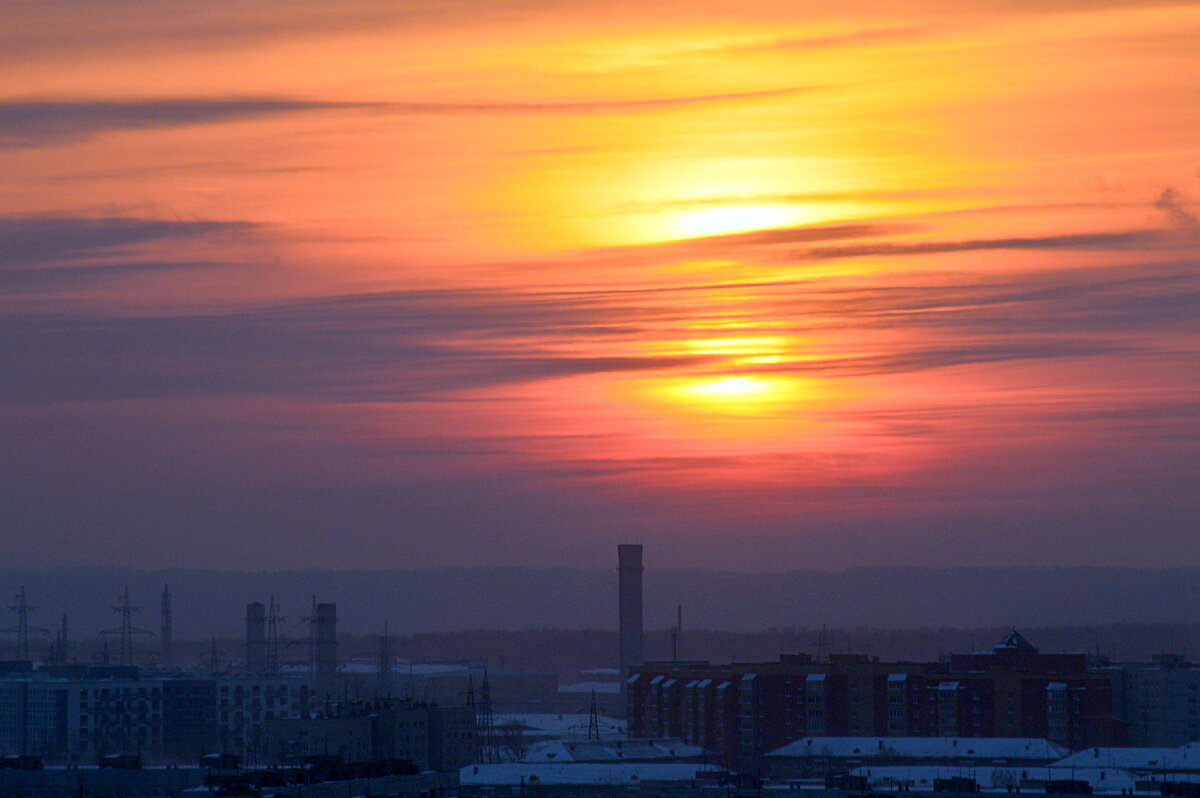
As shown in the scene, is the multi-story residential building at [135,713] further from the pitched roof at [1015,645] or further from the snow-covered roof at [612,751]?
the pitched roof at [1015,645]

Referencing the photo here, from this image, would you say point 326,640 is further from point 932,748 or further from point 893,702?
point 932,748

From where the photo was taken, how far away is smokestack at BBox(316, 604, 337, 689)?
18725 centimetres

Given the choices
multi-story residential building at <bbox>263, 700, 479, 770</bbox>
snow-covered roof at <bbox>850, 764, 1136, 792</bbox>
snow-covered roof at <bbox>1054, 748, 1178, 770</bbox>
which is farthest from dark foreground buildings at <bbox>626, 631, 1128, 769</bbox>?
snow-covered roof at <bbox>1054, 748, 1178, 770</bbox>

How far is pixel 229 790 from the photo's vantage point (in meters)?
57.9

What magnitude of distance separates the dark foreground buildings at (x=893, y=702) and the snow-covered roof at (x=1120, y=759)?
15.5 metres

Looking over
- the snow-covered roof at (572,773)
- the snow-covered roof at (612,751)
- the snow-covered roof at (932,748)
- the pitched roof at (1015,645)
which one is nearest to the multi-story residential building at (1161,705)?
the pitched roof at (1015,645)

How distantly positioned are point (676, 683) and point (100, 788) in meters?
54.0

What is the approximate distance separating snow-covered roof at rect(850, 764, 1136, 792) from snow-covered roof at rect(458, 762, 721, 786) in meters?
7.22

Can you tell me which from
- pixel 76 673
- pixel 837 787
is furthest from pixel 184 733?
pixel 837 787

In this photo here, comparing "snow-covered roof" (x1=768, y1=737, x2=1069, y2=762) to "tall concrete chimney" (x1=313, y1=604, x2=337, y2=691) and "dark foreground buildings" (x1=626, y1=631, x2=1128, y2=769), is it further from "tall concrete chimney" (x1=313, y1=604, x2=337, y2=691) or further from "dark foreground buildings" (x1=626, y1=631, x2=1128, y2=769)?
"tall concrete chimney" (x1=313, y1=604, x2=337, y2=691)

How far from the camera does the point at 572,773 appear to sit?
279ft

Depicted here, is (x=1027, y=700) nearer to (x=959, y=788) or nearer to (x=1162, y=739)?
(x=1162, y=739)

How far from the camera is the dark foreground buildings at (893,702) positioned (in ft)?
342

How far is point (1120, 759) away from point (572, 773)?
2250 cm
